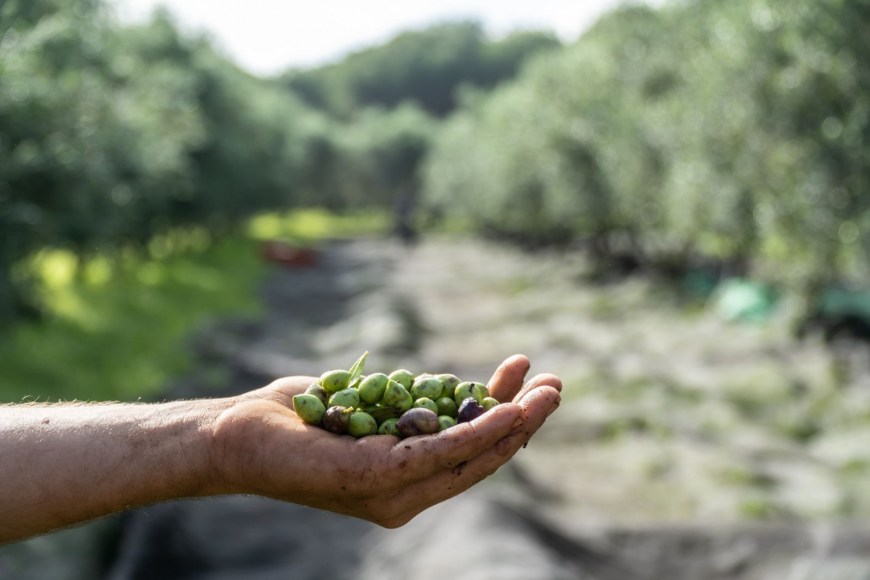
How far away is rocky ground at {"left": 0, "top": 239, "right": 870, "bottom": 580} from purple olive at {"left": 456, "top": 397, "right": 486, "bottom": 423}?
1.75 meters

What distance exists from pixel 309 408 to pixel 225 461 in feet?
1.41

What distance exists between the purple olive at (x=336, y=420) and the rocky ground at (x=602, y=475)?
131cm

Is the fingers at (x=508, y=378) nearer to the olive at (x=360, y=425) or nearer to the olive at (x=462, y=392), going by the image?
the olive at (x=462, y=392)

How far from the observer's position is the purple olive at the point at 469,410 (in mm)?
4004

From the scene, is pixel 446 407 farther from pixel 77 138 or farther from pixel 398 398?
pixel 77 138

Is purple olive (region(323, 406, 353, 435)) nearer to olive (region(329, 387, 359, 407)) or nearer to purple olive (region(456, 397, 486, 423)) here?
olive (region(329, 387, 359, 407))

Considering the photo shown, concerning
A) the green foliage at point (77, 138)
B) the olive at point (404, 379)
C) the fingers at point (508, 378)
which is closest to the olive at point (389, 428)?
the olive at point (404, 379)

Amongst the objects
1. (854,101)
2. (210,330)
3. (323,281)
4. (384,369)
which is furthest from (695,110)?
(323,281)

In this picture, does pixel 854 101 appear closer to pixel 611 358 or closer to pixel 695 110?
pixel 695 110

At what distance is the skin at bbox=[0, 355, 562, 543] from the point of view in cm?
346

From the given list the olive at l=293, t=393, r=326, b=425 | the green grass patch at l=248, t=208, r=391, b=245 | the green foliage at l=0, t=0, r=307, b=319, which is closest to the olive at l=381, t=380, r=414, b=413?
the olive at l=293, t=393, r=326, b=425

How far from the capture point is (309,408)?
3805 mm

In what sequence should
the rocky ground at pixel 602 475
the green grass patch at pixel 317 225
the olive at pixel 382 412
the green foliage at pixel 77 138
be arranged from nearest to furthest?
the olive at pixel 382 412 → the rocky ground at pixel 602 475 → the green foliage at pixel 77 138 → the green grass patch at pixel 317 225

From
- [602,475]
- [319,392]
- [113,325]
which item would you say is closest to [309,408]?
[319,392]
